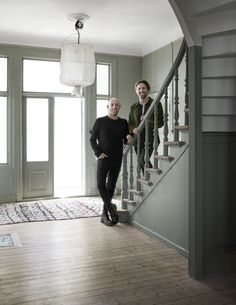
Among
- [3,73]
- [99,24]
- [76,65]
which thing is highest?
[99,24]

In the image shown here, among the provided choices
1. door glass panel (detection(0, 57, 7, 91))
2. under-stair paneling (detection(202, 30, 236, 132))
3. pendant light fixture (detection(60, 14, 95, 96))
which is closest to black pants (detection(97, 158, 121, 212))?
pendant light fixture (detection(60, 14, 95, 96))

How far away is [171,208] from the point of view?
12.8ft

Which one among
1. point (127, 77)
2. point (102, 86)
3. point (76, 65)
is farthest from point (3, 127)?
point (127, 77)

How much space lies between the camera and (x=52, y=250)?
152 inches

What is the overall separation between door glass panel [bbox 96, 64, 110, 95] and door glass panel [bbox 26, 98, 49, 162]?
3.67 ft

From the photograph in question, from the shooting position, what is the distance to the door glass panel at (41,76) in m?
6.84

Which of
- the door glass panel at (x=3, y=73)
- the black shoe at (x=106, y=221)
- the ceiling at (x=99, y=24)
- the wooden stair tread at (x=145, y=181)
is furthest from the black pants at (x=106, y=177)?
the door glass panel at (x=3, y=73)

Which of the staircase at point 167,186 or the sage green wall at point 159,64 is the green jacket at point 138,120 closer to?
the staircase at point 167,186

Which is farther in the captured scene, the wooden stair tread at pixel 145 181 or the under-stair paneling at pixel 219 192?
the wooden stair tread at pixel 145 181

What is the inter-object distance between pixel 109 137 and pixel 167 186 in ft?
3.42

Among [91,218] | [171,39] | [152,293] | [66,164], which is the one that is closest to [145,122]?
[91,218]

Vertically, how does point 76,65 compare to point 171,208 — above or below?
above

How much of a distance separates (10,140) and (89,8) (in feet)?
9.40

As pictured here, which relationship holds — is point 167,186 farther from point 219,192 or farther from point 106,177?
point 106,177
